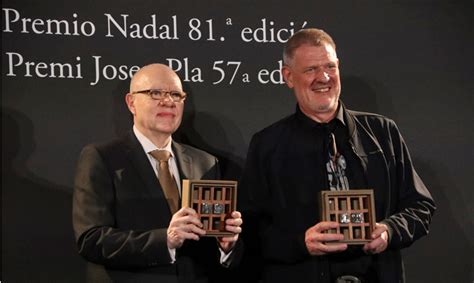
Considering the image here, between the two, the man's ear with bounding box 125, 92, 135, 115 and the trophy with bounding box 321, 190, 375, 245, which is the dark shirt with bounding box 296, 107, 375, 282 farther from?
the man's ear with bounding box 125, 92, 135, 115

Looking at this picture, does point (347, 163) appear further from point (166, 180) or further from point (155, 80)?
point (155, 80)

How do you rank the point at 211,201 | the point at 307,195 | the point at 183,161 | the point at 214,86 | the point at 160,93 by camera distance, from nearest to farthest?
the point at 211,201
the point at 307,195
the point at 160,93
the point at 183,161
the point at 214,86

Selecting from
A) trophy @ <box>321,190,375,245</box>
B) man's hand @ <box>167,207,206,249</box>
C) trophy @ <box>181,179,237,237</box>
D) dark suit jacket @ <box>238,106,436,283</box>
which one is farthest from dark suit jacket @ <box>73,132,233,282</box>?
trophy @ <box>321,190,375,245</box>

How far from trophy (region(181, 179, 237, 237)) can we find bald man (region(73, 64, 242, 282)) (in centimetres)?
6

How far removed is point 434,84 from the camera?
3.88 metres

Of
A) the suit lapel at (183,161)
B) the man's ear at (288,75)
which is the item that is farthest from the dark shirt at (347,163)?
the suit lapel at (183,161)

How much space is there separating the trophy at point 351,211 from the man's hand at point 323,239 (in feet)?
0.11

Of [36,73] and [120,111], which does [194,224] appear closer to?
[120,111]

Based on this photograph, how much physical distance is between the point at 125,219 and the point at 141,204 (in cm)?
10

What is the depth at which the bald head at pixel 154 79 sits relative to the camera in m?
3.32

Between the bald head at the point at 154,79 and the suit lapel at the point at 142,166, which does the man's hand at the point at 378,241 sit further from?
the bald head at the point at 154,79

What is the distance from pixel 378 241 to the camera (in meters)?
Answer: 2.95

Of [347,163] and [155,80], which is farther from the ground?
[155,80]

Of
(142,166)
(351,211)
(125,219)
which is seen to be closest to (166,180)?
(142,166)
